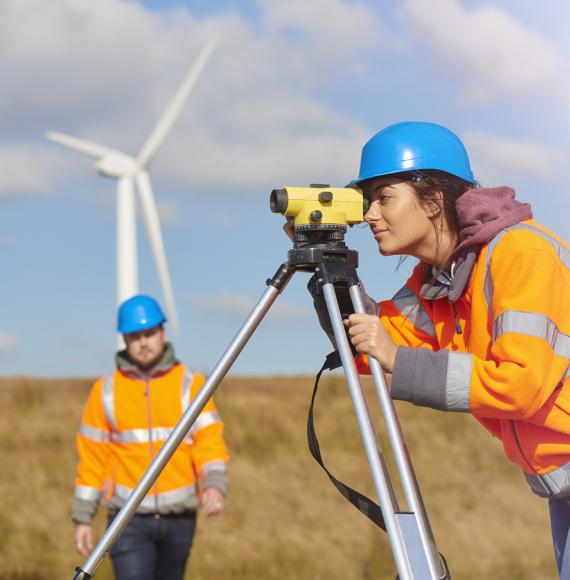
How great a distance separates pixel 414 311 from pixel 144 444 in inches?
112

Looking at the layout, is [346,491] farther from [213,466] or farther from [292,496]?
[292,496]

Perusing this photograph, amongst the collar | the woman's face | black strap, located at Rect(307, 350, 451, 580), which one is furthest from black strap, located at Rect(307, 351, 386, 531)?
the collar

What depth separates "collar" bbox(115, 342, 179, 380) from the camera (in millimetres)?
6020

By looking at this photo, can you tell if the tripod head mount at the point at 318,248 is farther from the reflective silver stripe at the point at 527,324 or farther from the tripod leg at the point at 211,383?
the reflective silver stripe at the point at 527,324

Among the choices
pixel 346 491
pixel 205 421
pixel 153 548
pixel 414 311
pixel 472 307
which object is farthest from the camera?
pixel 205 421

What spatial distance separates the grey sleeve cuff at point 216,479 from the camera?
5.86m

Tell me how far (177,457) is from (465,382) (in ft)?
11.1

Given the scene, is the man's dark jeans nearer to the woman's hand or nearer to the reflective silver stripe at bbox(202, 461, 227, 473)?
the reflective silver stripe at bbox(202, 461, 227, 473)

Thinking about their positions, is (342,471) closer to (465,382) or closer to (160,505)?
(160,505)

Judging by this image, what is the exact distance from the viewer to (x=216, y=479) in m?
5.86

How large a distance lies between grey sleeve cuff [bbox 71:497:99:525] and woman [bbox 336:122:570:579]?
10.6 ft

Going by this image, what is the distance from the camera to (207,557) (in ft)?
32.7

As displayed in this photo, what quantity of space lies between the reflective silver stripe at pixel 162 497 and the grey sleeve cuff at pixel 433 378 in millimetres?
3165

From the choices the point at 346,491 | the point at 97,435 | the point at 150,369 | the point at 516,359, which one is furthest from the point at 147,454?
the point at 516,359
